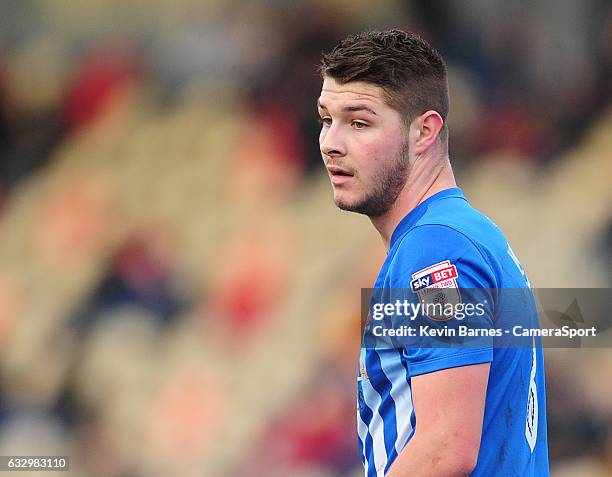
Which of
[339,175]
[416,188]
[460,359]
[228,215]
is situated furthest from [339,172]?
[228,215]

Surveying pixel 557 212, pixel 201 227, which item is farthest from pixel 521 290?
pixel 201 227

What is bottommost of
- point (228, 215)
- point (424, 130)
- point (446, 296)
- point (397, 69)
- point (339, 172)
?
point (446, 296)

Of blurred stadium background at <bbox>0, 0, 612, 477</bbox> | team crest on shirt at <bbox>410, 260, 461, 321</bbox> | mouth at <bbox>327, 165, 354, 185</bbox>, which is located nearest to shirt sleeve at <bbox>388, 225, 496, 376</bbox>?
team crest on shirt at <bbox>410, 260, 461, 321</bbox>

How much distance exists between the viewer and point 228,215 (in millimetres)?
4676

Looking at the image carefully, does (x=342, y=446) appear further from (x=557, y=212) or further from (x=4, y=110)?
(x=4, y=110)

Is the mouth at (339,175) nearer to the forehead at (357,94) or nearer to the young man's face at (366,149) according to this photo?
the young man's face at (366,149)

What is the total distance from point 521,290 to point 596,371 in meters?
2.43

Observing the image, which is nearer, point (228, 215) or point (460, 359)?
point (460, 359)

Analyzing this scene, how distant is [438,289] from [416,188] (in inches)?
15.9

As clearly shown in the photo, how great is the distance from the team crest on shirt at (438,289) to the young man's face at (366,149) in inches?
14.4

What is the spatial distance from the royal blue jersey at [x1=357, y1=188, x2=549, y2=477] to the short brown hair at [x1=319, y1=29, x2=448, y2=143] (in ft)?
0.81

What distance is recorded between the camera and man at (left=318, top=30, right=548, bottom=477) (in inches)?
74.3

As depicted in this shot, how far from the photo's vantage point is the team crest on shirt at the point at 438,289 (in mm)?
1927

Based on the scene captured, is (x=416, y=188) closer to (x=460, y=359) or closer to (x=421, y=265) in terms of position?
(x=421, y=265)
